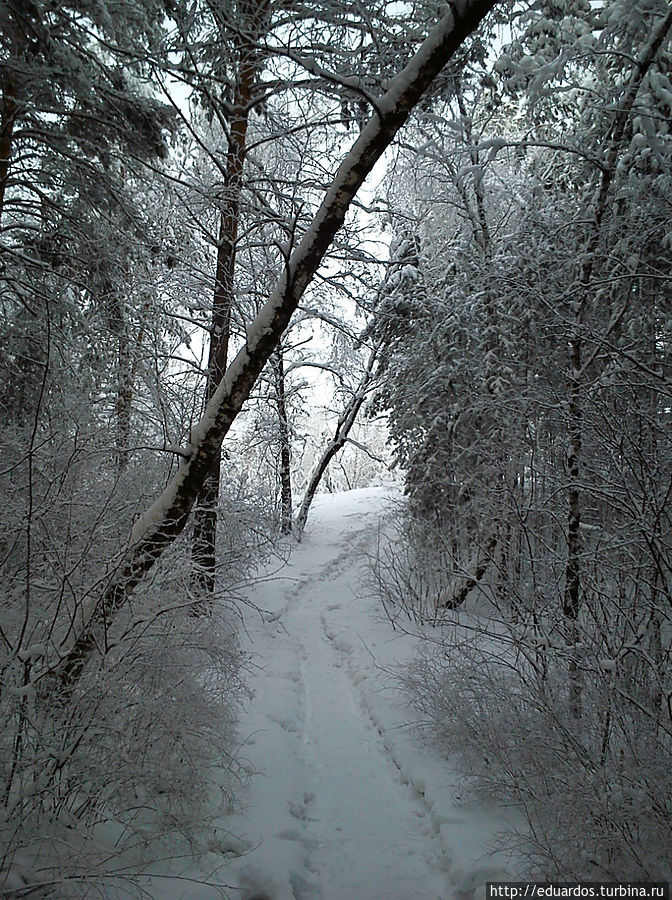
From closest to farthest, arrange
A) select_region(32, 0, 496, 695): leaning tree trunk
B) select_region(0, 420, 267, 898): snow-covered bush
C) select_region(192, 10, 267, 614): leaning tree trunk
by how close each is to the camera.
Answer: select_region(0, 420, 267, 898): snow-covered bush
select_region(32, 0, 496, 695): leaning tree trunk
select_region(192, 10, 267, 614): leaning tree trunk

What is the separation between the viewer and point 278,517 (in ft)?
29.2

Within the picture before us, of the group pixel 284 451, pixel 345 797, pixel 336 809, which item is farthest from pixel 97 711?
pixel 284 451

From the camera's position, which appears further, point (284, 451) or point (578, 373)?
point (284, 451)

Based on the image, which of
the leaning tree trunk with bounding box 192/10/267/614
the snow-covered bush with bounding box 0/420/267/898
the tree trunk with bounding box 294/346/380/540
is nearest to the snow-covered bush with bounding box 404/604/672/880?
the snow-covered bush with bounding box 0/420/267/898

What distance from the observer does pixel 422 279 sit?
11062 millimetres

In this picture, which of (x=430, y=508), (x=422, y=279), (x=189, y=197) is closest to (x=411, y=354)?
(x=422, y=279)

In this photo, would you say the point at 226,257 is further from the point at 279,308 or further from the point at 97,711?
the point at 97,711

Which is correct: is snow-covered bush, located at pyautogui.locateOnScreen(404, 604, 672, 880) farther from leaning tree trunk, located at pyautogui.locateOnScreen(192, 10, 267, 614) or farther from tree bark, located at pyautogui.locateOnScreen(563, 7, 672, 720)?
leaning tree trunk, located at pyautogui.locateOnScreen(192, 10, 267, 614)

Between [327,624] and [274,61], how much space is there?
7.92 meters

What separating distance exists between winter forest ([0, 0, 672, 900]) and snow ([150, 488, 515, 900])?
27mm

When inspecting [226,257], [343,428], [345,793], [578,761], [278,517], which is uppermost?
[226,257]

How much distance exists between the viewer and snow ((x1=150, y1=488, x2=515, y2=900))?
3422 millimetres

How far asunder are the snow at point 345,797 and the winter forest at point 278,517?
27 mm

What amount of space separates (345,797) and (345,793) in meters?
0.06
